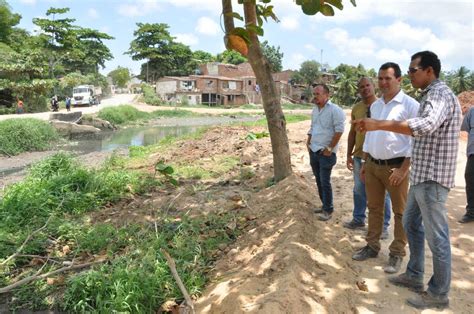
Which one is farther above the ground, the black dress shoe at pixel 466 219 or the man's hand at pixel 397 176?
the man's hand at pixel 397 176

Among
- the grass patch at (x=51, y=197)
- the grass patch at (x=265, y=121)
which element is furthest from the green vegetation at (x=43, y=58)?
the grass patch at (x=51, y=197)

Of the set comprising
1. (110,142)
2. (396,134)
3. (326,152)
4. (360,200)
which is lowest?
(110,142)

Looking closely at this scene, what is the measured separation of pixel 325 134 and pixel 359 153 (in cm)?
48

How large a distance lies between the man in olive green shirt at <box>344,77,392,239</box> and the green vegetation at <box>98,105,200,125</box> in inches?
1017

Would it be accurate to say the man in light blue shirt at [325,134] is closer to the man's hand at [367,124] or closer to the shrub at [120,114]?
the man's hand at [367,124]

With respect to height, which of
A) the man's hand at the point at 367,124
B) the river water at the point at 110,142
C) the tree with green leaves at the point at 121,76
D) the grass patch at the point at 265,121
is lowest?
the river water at the point at 110,142

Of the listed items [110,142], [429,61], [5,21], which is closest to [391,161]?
[429,61]

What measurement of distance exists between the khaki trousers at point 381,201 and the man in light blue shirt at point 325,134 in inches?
38.8

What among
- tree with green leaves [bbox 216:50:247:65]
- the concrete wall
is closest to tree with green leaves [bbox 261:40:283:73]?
A: tree with green leaves [bbox 216:50:247:65]

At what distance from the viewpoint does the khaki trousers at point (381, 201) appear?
3.73 meters

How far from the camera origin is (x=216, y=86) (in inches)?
2121

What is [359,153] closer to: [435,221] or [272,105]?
[435,221]

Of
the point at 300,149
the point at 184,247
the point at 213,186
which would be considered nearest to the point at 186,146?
the point at 300,149

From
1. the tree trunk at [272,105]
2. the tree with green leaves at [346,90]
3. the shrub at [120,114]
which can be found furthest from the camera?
the tree with green leaves at [346,90]
